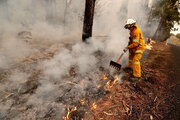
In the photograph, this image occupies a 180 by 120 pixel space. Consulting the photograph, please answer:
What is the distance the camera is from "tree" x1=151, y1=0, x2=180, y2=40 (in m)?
12.7

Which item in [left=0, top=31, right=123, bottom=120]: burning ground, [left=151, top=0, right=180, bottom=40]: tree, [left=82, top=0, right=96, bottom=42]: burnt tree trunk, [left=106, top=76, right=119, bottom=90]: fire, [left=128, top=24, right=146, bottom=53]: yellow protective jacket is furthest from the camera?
[left=151, top=0, right=180, bottom=40]: tree

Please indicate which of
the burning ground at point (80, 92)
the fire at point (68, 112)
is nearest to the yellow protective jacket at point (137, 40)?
the burning ground at point (80, 92)

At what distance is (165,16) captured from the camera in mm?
13008

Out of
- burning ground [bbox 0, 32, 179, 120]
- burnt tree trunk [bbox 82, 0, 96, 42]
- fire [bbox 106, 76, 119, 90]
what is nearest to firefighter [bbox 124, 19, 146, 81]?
burning ground [bbox 0, 32, 179, 120]

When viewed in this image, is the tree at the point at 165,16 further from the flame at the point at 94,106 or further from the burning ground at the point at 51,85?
the flame at the point at 94,106

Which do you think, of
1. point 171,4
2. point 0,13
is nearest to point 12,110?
point 0,13

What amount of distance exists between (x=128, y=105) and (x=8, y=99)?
2.81 m

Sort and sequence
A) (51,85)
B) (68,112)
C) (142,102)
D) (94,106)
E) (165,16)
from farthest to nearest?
(165,16), (51,85), (142,102), (94,106), (68,112)

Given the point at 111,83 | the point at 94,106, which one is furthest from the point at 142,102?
the point at 94,106

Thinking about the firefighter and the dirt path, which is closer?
the dirt path

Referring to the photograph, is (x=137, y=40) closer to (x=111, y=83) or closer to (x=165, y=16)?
(x=111, y=83)

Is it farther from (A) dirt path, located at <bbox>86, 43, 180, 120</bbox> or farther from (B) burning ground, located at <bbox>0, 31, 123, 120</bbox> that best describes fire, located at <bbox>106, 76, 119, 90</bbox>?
(A) dirt path, located at <bbox>86, 43, 180, 120</bbox>

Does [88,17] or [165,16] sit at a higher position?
[165,16]

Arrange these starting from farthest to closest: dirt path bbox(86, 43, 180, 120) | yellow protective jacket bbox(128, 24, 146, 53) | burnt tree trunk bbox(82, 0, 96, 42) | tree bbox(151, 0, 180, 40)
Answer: tree bbox(151, 0, 180, 40) < burnt tree trunk bbox(82, 0, 96, 42) < yellow protective jacket bbox(128, 24, 146, 53) < dirt path bbox(86, 43, 180, 120)
